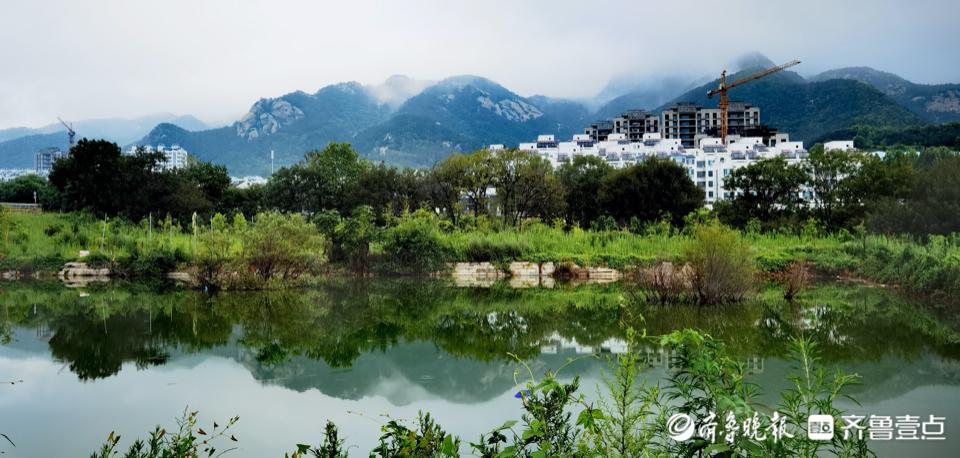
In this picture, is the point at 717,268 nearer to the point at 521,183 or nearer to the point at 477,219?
the point at 477,219

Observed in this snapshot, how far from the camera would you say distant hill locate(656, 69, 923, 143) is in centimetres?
8619

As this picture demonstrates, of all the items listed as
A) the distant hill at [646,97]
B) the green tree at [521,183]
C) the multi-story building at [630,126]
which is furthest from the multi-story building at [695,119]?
the green tree at [521,183]

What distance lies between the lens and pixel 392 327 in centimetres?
1052

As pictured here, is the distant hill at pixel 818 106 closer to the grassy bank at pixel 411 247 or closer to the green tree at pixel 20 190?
the grassy bank at pixel 411 247

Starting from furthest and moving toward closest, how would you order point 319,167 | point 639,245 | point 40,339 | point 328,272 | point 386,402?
point 319,167, point 639,245, point 328,272, point 40,339, point 386,402

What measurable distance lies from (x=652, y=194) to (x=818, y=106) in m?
80.5

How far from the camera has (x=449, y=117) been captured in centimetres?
12706

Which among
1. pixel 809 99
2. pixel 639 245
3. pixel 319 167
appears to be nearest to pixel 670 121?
pixel 809 99

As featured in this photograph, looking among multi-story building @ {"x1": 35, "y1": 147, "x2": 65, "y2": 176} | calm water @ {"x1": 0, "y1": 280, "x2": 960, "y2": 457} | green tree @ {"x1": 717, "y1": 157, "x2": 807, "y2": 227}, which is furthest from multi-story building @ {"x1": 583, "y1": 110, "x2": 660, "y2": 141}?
calm water @ {"x1": 0, "y1": 280, "x2": 960, "y2": 457}

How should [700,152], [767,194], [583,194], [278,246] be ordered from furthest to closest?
[700,152] → [583,194] → [767,194] → [278,246]

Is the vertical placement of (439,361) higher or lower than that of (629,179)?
lower

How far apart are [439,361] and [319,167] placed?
28023mm

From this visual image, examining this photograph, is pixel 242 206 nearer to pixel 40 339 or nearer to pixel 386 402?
pixel 40 339

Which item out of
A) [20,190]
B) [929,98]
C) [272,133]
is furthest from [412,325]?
[929,98]
